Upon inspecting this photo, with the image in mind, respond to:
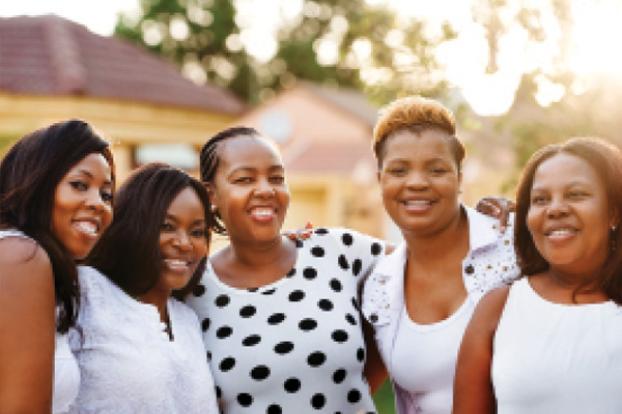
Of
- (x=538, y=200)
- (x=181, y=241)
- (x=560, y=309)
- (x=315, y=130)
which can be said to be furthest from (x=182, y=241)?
(x=315, y=130)

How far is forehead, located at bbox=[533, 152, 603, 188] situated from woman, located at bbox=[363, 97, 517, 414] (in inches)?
28.9

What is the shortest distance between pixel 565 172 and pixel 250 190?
5.11ft

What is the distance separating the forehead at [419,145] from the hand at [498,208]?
355 mm

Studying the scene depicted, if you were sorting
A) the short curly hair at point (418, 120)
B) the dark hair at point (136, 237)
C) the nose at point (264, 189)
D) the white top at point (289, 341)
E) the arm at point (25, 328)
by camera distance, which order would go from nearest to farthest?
the arm at point (25, 328) < the dark hair at point (136, 237) < the white top at point (289, 341) < the short curly hair at point (418, 120) < the nose at point (264, 189)

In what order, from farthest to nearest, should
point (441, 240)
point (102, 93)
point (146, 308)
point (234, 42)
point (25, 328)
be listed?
point (234, 42)
point (102, 93)
point (441, 240)
point (146, 308)
point (25, 328)

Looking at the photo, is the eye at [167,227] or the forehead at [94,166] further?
the eye at [167,227]

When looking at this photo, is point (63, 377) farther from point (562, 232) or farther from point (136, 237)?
point (562, 232)

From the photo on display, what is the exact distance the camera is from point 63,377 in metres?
3.34

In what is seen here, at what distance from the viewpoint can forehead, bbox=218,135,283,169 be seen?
4.39m

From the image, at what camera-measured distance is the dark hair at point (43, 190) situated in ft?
10.8

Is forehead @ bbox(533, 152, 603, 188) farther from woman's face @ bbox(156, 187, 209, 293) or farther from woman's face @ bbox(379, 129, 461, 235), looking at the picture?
woman's face @ bbox(156, 187, 209, 293)

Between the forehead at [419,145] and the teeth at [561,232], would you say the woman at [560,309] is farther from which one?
the forehead at [419,145]

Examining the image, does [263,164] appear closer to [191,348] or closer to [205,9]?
[191,348]

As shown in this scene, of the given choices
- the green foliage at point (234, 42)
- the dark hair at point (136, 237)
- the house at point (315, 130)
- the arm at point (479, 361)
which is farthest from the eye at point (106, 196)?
the green foliage at point (234, 42)
